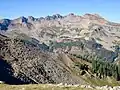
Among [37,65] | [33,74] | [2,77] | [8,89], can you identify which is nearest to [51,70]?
[37,65]

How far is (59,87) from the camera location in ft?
160

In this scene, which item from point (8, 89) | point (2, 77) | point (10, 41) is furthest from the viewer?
point (10, 41)

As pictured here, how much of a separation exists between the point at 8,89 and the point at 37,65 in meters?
117

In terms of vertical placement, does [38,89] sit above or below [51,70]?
above

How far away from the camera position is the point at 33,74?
505ft

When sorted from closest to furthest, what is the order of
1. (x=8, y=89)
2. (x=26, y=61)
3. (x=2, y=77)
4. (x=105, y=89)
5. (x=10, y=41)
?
1. (x=105, y=89)
2. (x=8, y=89)
3. (x=2, y=77)
4. (x=26, y=61)
5. (x=10, y=41)

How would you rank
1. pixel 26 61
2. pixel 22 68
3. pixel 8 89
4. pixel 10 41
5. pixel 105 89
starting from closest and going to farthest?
pixel 105 89, pixel 8 89, pixel 22 68, pixel 26 61, pixel 10 41

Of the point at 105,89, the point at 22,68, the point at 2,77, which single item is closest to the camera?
the point at 105,89

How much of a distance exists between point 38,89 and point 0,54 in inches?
4393

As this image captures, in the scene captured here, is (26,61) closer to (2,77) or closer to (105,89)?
(2,77)

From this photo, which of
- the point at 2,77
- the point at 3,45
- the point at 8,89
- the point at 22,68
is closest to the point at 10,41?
the point at 3,45

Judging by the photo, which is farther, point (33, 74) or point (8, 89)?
point (33, 74)

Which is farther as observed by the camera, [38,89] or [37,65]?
[37,65]

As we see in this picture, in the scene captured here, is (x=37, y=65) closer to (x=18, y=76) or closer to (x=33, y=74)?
(x=33, y=74)
